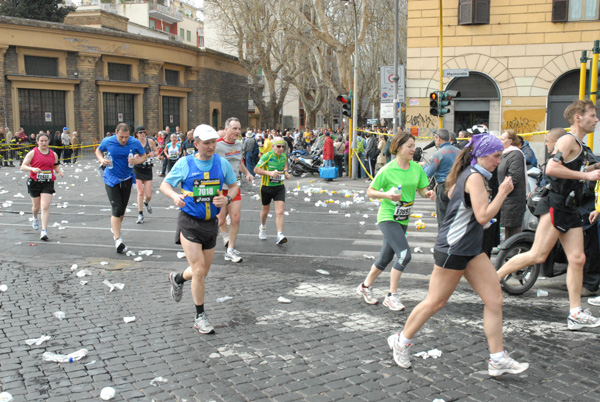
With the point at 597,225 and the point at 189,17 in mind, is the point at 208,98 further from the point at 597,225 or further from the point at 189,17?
the point at 597,225

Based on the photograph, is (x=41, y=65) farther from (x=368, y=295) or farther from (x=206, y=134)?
(x=368, y=295)

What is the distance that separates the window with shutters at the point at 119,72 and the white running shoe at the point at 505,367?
3815 centimetres

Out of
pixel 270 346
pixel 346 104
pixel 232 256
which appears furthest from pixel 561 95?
pixel 270 346

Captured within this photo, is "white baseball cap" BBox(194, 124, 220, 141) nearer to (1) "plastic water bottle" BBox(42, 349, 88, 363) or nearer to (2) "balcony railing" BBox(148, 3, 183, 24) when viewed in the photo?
(1) "plastic water bottle" BBox(42, 349, 88, 363)

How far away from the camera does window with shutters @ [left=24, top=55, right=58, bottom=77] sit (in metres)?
34.9

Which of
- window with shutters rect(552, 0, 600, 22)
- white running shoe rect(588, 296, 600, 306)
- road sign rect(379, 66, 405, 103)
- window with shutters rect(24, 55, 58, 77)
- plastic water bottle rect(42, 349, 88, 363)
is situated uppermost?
window with shutters rect(552, 0, 600, 22)

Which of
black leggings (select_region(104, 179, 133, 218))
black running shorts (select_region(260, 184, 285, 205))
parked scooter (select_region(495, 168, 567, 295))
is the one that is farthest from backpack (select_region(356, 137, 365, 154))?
parked scooter (select_region(495, 168, 567, 295))

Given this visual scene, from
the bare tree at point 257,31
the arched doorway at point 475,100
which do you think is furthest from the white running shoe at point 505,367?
the bare tree at point 257,31

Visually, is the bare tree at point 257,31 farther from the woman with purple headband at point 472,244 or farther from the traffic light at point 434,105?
the woman with purple headband at point 472,244

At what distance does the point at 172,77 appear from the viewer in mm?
43656

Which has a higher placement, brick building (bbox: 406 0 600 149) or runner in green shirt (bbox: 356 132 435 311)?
brick building (bbox: 406 0 600 149)

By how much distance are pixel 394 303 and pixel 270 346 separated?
1646 millimetres

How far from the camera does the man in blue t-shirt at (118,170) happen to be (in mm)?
8875

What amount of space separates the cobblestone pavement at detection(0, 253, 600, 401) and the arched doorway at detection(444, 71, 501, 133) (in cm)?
1854
